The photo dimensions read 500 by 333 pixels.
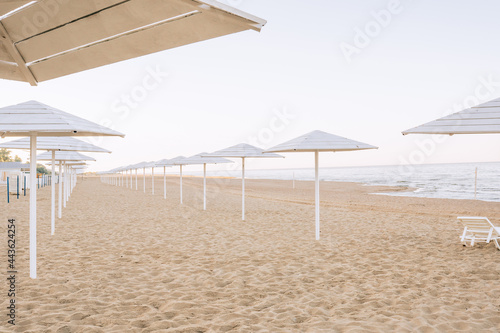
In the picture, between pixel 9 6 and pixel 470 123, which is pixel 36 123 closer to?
pixel 9 6

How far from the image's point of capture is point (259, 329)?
2.95 meters

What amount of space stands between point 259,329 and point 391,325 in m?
1.17

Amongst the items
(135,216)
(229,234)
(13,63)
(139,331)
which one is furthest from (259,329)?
(135,216)

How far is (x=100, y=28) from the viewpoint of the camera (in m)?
1.73

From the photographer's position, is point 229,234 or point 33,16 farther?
point 229,234

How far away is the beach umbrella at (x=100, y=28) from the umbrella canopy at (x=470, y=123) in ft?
9.34

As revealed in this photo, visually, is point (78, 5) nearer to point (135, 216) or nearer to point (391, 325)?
point (391, 325)

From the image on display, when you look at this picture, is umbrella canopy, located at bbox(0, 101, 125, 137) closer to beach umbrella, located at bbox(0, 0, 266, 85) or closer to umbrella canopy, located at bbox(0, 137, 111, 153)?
beach umbrella, located at bbox(0, 0, 266, 85)

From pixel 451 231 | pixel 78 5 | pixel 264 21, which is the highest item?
pixel 78 5

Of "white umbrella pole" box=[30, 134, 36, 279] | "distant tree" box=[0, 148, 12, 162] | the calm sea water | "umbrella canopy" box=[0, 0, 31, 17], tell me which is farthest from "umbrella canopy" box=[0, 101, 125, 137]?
"distant tree" box=[0, 148, 12, 162]

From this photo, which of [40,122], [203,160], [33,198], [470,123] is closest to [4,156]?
[203,160]

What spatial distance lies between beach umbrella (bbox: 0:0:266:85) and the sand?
2.23 meters

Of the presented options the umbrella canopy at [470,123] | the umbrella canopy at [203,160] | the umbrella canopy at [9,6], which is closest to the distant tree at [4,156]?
the umbrella canopy at [203,160]

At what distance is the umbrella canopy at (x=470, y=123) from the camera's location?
3293 millimetres
